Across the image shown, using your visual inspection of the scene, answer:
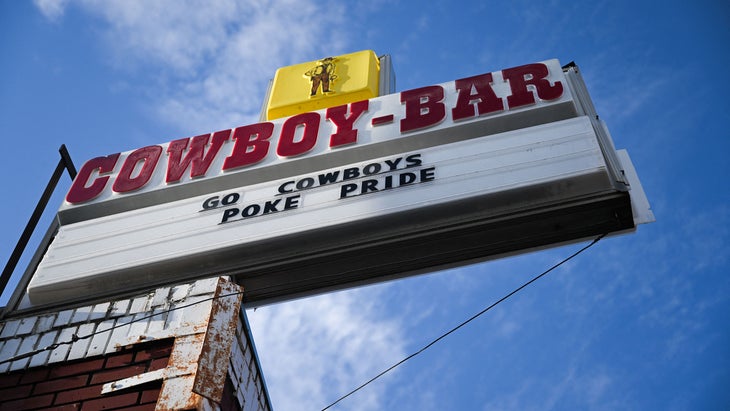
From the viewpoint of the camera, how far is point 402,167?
22.4 feet

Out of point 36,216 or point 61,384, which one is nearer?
point 61,384

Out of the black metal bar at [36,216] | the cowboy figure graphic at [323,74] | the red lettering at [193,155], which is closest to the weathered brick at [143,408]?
the black metal bar at [36,216]

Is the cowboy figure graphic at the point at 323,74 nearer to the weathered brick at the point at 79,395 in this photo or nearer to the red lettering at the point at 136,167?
the red lettering at the point at 136,167

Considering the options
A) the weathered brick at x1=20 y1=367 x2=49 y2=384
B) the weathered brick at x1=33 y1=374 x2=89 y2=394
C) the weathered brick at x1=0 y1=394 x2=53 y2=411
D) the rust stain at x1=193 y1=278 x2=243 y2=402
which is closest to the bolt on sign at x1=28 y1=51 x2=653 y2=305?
the rust stain at x1=193 y1=278 x2=243 y2=402

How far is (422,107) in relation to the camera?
762cm

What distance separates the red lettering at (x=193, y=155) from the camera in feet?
25.0

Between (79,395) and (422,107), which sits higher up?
(422,107)

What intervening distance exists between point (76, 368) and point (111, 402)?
611 mm

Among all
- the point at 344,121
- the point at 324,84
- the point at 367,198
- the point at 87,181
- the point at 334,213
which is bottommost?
the point at 334,213

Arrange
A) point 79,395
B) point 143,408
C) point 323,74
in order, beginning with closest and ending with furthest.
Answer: point 143,408
point 79,395
point 323,74

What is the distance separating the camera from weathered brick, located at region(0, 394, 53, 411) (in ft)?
17.9

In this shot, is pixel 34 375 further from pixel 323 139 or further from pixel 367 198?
pixel 323 139

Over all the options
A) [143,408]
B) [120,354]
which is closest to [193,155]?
[120,354]

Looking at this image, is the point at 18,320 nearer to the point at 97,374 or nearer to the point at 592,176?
the point at 97,374
